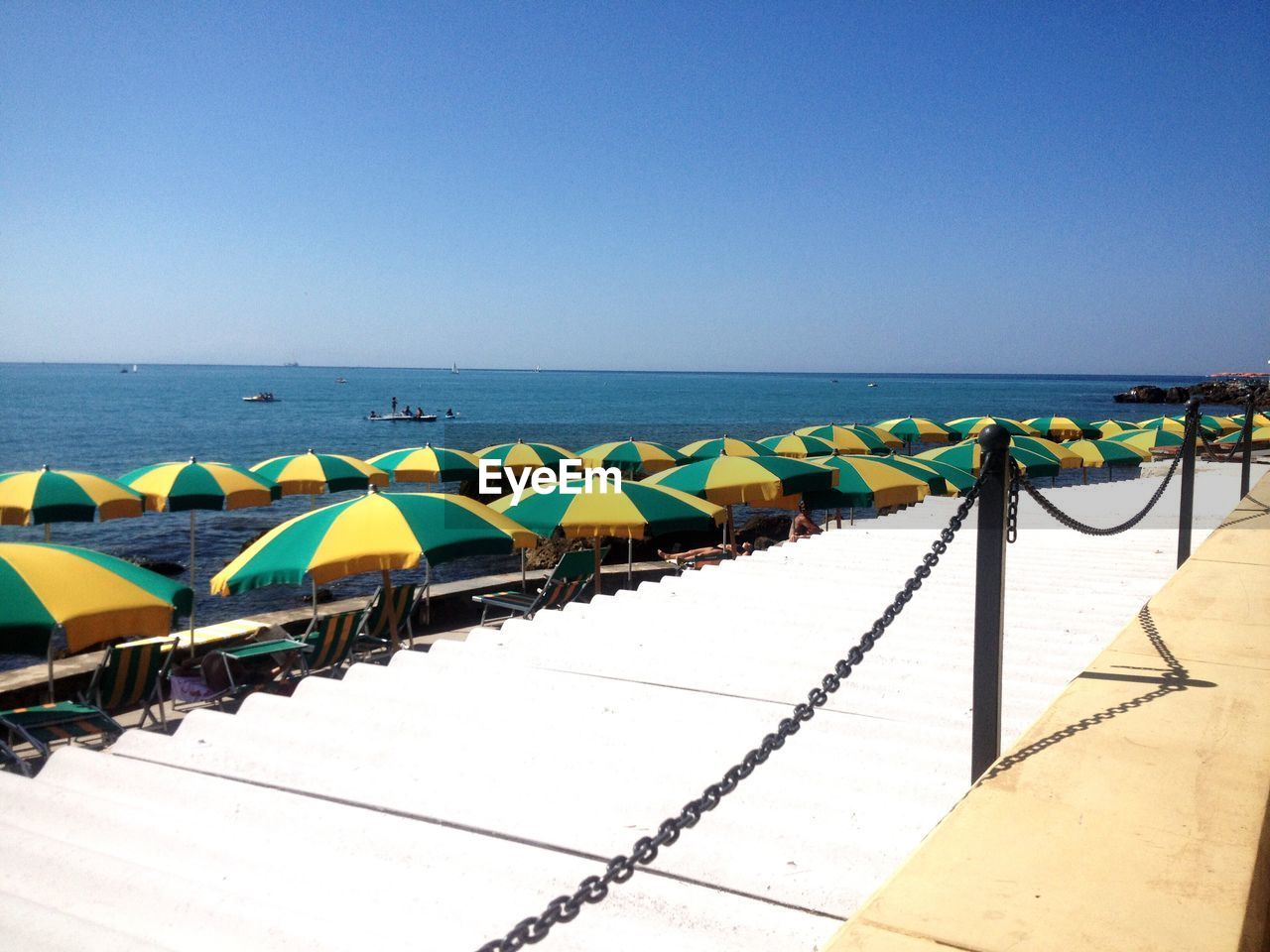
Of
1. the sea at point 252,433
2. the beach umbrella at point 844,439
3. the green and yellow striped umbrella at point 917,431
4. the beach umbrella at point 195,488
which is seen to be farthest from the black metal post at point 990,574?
the green and yellow striped umbrella at point 917,431

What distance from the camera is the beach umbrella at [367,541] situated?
8.07m

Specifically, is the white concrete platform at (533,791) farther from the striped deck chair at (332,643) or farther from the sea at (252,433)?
the sea at (252,433)

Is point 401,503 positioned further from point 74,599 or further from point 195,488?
point 195,488

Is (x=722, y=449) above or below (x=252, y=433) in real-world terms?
above

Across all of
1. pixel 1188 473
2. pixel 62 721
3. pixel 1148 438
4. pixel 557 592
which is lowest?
pixel 62 721

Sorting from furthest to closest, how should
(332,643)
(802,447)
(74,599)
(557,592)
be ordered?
(802,447) < (557,592) < (332,643) < (74,599)

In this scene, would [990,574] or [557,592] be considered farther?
[557,592]

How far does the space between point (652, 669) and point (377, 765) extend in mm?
1753

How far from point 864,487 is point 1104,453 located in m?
12.5

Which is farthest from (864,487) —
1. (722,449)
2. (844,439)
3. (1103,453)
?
(1103,453)

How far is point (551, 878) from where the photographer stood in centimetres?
277

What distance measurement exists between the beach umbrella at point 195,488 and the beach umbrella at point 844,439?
12.5 meters

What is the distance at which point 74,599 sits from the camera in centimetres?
→ 611

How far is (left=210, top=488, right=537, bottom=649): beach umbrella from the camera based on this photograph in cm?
807
